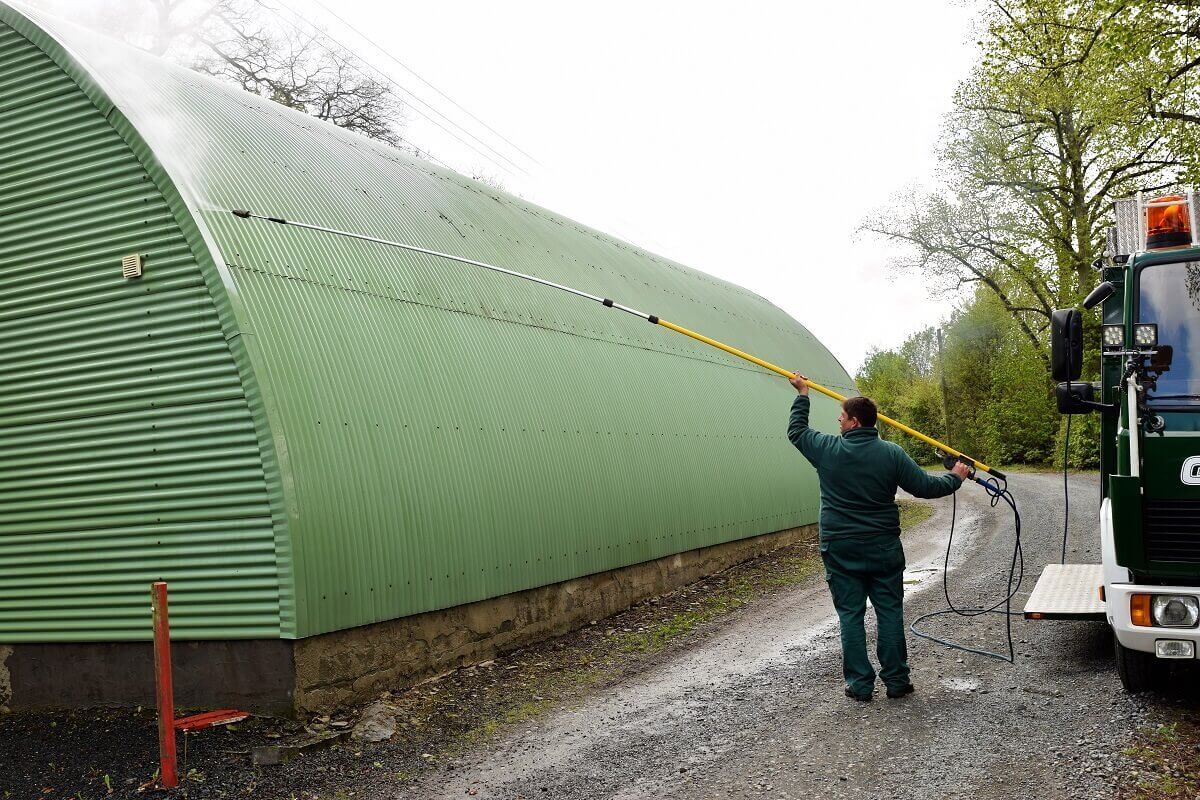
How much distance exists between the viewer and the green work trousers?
7.12m

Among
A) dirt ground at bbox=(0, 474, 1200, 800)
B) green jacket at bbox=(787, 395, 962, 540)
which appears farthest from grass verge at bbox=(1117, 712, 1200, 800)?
green jacket at bbox=(787, 395, 962, 540)

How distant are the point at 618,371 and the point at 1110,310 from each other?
662cm

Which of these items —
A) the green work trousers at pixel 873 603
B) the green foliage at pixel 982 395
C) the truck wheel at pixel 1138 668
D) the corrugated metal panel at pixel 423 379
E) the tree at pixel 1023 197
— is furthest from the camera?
the green foliage at pixel 982 395

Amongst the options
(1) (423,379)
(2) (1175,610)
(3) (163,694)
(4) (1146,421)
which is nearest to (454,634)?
(1) (423,379)

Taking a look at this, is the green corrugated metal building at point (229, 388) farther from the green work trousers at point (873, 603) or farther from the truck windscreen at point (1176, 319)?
the truck windscreen at point (1176, 319)

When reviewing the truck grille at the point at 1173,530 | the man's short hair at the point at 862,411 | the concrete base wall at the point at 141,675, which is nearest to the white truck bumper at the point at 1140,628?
the truck grille at the point at 1173,530

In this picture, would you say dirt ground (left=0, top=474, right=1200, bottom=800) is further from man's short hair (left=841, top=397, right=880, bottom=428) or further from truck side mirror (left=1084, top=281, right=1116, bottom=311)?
truck side mirror (left=1084, top=281, right=1116, bottom=311)

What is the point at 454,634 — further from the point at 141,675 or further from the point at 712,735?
the point at 712,735

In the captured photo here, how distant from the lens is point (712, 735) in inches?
266

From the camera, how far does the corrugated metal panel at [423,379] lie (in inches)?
303

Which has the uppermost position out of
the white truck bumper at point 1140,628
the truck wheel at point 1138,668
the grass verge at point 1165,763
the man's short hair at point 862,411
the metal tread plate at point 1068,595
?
the man's short hair at point 862,411

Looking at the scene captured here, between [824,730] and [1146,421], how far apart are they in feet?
9.88

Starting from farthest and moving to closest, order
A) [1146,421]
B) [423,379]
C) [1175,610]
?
[423,379] < [1146,421] < [1175,610]

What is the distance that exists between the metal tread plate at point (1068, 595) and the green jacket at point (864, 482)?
1340 mm
